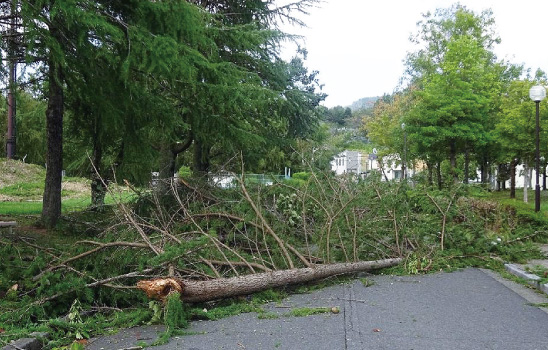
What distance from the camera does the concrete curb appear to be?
Result: 23.0 ft

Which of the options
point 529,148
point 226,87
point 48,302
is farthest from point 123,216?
point 529,148

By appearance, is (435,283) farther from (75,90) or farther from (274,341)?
(75,90)

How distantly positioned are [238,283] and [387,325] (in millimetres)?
1860

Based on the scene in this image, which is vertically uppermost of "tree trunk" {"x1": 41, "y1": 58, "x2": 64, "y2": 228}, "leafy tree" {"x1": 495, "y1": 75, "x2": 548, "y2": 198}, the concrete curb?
"leafy tree" {"x1": 495, "y1": 75, "x2": 548, "y2": 198}

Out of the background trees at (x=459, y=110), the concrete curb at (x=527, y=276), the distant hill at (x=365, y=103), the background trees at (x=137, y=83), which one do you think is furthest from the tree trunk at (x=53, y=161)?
the distant hill at (x=365, y=103)

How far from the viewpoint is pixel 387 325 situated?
5.27 meters

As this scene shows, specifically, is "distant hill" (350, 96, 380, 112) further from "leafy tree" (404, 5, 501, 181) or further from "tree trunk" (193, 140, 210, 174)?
"tree trunk" (193, 140, 210, 174)

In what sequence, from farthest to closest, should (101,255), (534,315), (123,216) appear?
(123,216) → (101,255) → (534,315)

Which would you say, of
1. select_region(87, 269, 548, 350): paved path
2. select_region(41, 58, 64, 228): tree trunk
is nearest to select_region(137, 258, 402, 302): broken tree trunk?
select_region(87, 269, 548, 350): paved path

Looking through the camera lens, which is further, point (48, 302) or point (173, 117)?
point (173, 117)

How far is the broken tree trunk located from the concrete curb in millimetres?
2404

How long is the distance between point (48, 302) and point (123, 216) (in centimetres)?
162

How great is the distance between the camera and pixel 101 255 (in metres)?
6.54

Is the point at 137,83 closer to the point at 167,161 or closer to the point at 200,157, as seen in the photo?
the point at 167,161
